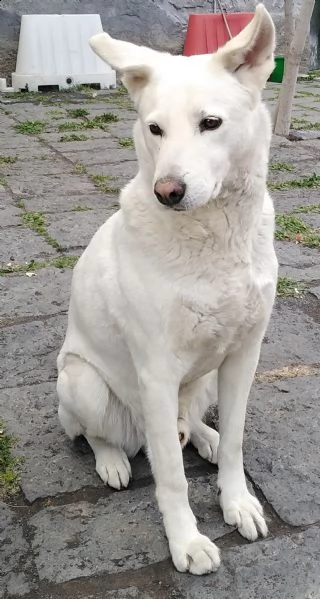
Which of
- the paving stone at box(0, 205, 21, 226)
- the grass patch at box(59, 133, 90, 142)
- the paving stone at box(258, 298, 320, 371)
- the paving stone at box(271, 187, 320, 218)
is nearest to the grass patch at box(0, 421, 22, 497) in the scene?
the paving stone at box(258, 298, 320, 371)

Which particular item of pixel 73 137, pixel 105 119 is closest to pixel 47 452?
pixel 73 137

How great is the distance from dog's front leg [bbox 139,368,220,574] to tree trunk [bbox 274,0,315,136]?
17.9ft

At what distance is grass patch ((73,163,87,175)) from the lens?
21.6ft

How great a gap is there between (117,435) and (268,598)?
2.90ft

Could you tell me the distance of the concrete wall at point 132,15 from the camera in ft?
33.1

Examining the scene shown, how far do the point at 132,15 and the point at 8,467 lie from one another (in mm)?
8973

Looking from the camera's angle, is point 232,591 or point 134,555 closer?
point 232,591

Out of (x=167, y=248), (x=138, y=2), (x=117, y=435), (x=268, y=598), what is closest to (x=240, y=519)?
(x=268, y=598)

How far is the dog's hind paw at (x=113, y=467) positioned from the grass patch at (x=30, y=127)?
5569 mm

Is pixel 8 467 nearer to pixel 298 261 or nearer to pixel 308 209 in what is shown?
pixel 298 261

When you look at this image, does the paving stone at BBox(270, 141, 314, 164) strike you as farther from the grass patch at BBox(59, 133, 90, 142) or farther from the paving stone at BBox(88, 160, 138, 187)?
the grass patch at BBox(59, 133, 90, 142)

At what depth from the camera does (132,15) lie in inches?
419

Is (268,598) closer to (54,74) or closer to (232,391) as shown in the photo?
(232,391)

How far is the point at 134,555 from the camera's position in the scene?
2.51 metres
